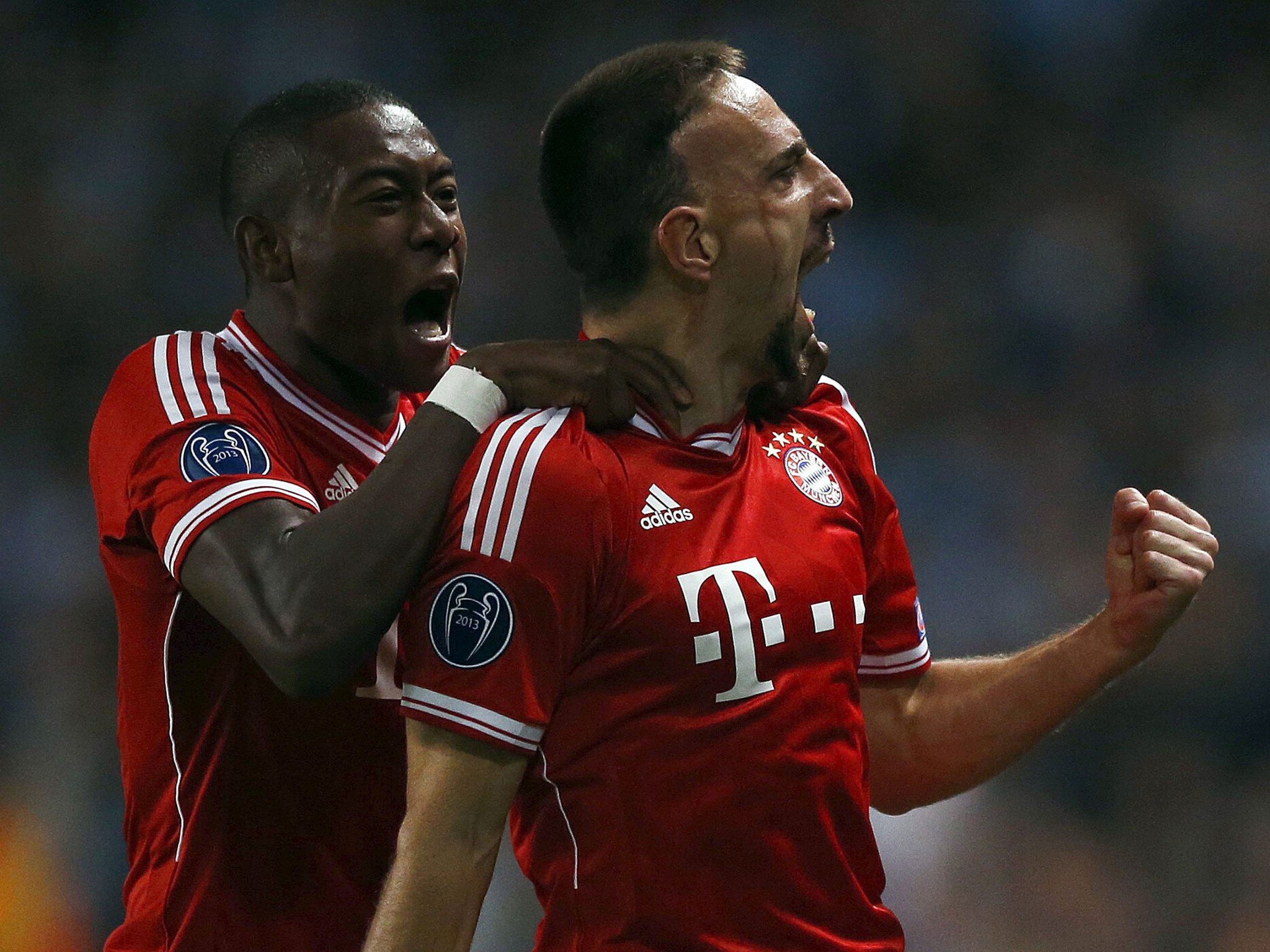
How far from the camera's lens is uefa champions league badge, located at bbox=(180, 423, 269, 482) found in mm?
2582

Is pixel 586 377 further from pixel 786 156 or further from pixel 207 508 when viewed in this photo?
pixel 207 508

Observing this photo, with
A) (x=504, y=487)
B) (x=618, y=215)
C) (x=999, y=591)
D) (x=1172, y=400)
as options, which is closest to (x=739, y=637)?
(x=504, y=487)

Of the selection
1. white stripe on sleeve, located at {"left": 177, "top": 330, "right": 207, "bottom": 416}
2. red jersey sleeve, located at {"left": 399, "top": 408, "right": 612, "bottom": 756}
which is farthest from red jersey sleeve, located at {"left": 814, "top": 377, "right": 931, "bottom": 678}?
white stripe on sleeve, located at {"left": 177, "top": 330, "right": 207, "bottom": 416}

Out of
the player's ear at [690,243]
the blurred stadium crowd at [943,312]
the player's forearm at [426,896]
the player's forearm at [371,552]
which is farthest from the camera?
the blurred stadium crowd at [943,312]

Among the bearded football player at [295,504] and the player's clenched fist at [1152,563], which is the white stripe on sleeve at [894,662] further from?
the bearded football player at [295,504]

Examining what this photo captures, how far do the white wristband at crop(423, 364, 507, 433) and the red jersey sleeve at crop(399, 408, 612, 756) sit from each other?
0.38ft

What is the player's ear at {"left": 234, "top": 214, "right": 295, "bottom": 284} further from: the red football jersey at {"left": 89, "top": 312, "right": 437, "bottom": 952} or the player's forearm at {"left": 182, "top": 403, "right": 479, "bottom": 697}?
the player's forearm at {"left": 182, "top": 403, "right": 479, "bottom": 697}

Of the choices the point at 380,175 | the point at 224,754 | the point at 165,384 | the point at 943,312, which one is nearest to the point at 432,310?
the point at 380,175

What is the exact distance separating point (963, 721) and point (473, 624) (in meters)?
1.14

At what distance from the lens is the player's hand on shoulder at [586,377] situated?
2.41m

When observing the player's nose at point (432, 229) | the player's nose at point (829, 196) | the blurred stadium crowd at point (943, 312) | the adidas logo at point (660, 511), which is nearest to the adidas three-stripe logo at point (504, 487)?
the adidas logo at point (660, 511)

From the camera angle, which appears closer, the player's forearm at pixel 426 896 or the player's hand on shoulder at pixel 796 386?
the player's forearm at pixel 426 896

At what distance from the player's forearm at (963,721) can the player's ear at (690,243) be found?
929mm

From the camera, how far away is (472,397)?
2.43m
